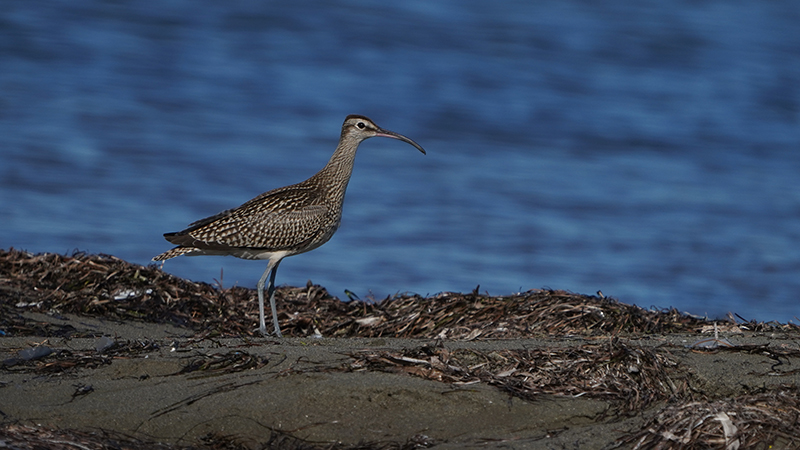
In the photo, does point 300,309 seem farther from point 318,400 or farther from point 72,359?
point 318,400

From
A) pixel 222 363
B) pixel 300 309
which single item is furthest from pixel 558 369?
pixel 300 309

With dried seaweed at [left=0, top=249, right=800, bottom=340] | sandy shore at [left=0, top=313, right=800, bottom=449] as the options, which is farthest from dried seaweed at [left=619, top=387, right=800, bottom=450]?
dried seaweed at [left=0, top=249, right=800, bottom=340]

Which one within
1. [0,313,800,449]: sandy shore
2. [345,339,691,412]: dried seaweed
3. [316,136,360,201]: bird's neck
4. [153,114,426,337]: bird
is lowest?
[0,313,800,449]: sandy shore

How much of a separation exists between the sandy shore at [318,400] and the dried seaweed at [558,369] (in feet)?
0.14

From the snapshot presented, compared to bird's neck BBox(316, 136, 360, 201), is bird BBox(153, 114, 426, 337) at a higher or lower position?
lower

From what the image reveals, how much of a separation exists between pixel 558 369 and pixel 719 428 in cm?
89

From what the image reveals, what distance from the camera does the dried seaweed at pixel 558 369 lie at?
4.35 metres

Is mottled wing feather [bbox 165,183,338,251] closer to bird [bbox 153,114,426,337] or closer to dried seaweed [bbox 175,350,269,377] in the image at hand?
bird [bbox 153,114,426,337]

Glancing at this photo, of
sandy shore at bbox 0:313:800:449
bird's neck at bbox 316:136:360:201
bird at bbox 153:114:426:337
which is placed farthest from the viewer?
bird's neck at bbox 316:136:360:201

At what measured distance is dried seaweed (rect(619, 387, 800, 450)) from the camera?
150 inches

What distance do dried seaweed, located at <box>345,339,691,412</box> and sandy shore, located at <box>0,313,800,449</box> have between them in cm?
4

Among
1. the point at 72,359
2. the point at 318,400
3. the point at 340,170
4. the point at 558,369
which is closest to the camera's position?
the point at 318,400

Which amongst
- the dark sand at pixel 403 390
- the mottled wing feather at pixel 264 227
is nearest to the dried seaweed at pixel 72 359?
the dark sand at pixel 403 390

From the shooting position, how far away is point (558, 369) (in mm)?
4562
